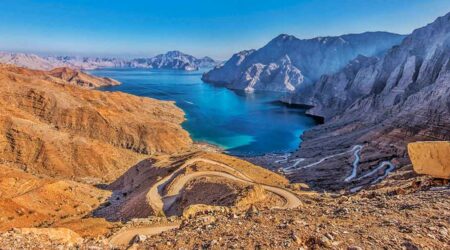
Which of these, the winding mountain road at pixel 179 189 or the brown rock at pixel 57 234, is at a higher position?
the brown rock at pixel 57 234

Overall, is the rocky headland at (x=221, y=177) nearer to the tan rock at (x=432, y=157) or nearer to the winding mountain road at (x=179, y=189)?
the tan rock at (x=432, y=157)

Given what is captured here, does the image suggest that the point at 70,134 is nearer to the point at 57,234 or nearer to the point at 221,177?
the point at 221,177

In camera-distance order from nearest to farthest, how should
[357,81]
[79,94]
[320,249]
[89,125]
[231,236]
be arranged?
[320,249]
[231,236]
[89,125]
[79,94]
[357,81]

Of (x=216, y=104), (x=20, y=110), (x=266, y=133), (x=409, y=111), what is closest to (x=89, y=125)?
(x=20, y=110)

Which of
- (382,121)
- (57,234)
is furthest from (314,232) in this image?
(382,121)

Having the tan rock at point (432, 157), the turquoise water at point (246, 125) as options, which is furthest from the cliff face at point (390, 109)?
the tan rock at point (432, 157)

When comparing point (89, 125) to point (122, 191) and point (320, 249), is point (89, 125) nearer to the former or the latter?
point (122, 191)
